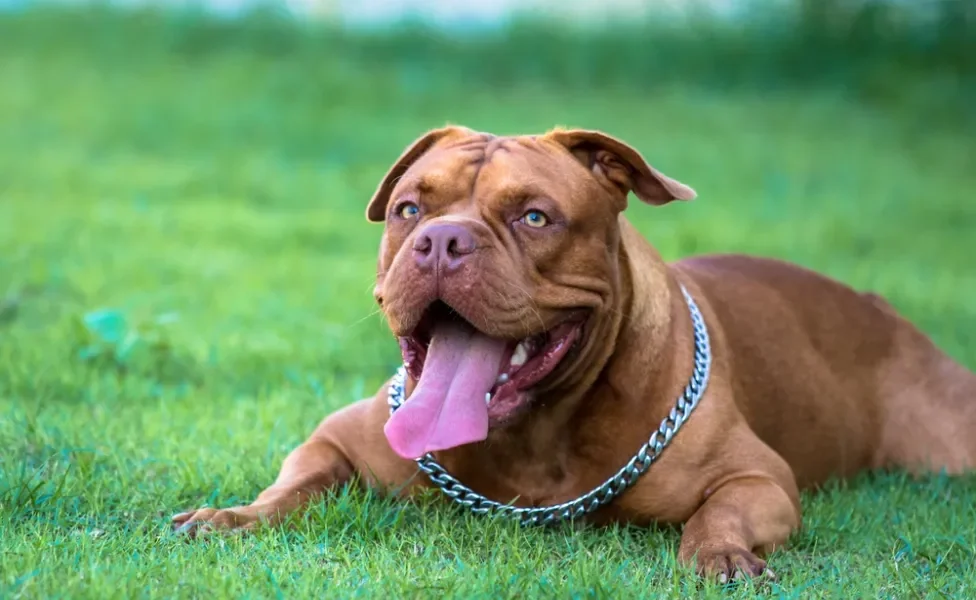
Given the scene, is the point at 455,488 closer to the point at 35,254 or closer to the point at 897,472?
the point at 897,472

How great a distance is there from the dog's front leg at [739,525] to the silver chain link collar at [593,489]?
0.77ft

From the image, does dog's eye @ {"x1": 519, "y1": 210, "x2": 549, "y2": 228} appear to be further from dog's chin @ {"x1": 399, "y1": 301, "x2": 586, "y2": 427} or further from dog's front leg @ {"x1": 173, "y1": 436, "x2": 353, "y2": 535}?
dog's front leg @ {"x1": 173, "y1": 436, "x2": 353, "y2": 535}

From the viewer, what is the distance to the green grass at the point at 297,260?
420cm

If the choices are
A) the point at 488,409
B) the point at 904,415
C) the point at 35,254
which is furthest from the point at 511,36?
the point at 488,409

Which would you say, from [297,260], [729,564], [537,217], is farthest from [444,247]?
[297,260]

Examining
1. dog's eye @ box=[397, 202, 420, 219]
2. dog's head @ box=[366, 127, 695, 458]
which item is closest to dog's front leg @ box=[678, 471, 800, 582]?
dog's head @ box=[366, 127, 695, 458]

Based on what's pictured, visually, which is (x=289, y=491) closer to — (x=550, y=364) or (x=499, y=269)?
(x=550, y=364)

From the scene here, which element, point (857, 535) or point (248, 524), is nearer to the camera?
point (248, 524)

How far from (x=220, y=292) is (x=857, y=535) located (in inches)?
217

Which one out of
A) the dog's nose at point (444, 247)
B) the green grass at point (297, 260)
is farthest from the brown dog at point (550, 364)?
the green grass at point (297, 260)

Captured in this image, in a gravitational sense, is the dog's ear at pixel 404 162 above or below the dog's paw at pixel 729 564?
above

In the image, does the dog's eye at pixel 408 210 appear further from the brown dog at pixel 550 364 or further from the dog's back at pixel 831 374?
the dog's back at pixel 831 374

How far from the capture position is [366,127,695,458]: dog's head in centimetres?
424

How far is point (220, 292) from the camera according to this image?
941 cm
